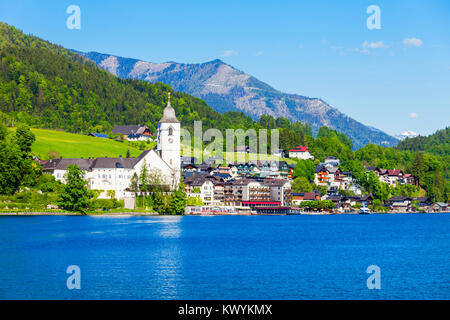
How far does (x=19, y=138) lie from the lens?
107m

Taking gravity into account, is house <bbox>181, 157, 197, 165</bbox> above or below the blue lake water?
above

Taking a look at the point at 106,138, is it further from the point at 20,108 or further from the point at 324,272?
the point at 324,272

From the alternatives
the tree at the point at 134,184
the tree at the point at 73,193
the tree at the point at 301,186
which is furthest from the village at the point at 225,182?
the tree at the point at 73,193

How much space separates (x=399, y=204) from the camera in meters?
184

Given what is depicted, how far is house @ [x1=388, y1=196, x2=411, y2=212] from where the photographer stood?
18275 centimetres

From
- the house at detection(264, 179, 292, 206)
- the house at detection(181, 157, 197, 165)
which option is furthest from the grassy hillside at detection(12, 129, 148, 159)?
the house at detection(264, 179, 292, 206)

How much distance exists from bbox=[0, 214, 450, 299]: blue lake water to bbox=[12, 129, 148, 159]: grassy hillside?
64.8 meters

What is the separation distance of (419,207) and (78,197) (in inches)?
4826

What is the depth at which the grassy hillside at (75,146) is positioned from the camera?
5595 inches

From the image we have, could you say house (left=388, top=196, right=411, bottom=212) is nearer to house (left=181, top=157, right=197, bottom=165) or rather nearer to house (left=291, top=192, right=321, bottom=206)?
house (left=291, top=192, right=321, bottom=206)

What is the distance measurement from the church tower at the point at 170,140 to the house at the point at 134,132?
5230cm

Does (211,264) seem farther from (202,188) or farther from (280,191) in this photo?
(280,191)

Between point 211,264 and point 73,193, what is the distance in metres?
60.2

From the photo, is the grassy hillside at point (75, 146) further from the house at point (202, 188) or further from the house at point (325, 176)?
the house at point (325, 176)
